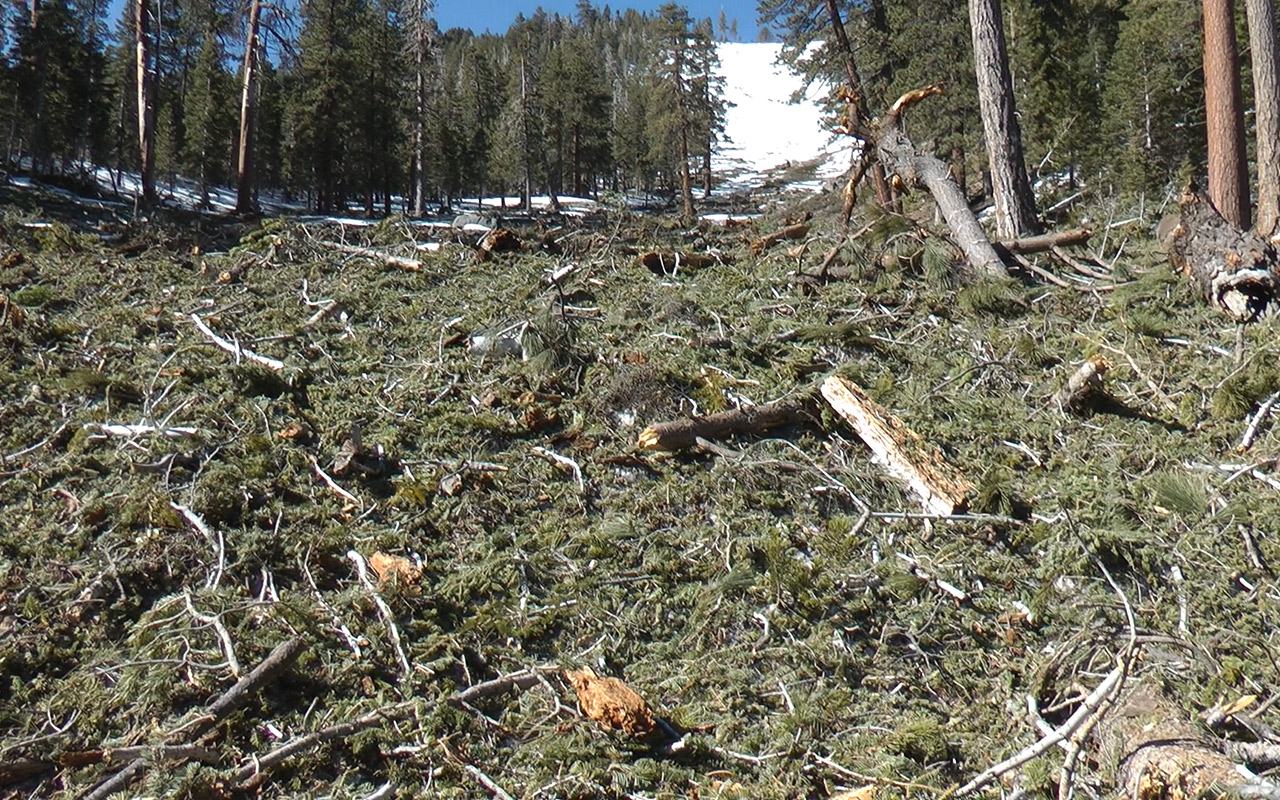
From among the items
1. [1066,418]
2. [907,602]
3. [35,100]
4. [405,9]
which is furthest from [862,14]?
[35,100]

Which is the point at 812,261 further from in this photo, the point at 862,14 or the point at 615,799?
the point at 862,14

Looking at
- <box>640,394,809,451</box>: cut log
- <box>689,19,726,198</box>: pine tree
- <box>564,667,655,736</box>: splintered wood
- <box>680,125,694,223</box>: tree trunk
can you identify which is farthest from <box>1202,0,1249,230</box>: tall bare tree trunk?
<box>689,19,726,198</box>: pine tree

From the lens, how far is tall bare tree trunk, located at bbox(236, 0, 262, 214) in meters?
17.1

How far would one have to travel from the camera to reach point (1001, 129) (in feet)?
26.6

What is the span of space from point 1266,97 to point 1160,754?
873 centimetres

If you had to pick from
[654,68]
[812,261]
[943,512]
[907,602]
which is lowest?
[907,602]

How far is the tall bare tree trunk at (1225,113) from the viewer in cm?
834

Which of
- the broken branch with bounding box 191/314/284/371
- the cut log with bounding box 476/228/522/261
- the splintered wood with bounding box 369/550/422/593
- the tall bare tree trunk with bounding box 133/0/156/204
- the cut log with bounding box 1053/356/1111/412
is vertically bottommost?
the splintered wood with bounding box 369/550/422/593

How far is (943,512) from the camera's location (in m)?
4.19

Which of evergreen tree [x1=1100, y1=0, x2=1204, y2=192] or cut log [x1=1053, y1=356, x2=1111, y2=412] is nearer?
cut log [x1=1053, y1=356, x2=1111, y2=412]

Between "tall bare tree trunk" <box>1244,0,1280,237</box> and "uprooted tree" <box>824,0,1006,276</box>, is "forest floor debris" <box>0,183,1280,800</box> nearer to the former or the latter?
"uprooted tree" <box>824,0,1006,276</box>

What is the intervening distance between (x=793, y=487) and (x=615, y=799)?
2.14 m

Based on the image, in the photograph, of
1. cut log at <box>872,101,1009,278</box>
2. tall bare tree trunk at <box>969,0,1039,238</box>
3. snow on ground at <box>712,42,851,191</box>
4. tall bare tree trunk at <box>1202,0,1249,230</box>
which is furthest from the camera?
snow on ground at <box>712,42,851,191</box>

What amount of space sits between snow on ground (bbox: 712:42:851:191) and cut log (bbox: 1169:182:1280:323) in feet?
163
